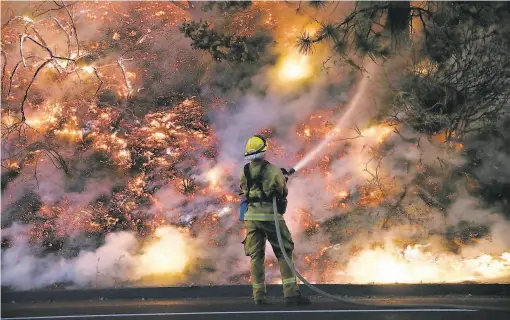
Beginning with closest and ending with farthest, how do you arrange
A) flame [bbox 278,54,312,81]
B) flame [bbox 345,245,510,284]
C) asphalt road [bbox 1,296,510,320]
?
asphalt road [bbox 1,296,510,320] → flame [bbox 345,245,510,284] → flame [bbox 278,54,312,81]

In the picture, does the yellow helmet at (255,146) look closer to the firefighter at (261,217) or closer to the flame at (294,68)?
the firefighter at (261,217)

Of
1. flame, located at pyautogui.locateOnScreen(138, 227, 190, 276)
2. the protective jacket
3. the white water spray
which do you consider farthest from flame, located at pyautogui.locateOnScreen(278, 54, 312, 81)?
the protective jacket

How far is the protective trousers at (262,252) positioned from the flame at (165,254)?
1.83 m

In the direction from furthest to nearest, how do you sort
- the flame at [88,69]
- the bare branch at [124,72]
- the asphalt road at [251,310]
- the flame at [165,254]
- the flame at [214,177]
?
1. the flame at [88,69]
2. the bare branch at [124,72]
3. the flame at [214,177]
4. the flame at [165,254]
5. the asphalt road at [251,310]

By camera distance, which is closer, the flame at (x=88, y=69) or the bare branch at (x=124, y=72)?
the bare branch at (x=124, y=72)

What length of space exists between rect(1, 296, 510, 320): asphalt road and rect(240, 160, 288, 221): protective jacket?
1051mm

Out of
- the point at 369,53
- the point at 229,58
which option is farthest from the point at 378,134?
the point at 229,58

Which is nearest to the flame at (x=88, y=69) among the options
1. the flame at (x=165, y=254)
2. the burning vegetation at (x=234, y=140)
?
the burning vegetation at (x=234, y=140)

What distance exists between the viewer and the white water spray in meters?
8.95

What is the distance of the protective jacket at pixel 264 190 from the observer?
648 centimetres

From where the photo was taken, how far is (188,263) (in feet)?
26.8

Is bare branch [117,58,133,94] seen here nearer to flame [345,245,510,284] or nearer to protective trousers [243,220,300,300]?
protective trousers [243,220,300,300]

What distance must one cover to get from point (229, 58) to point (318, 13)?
5.51 feet

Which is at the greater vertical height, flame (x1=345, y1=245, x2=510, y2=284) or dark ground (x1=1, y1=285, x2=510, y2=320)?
flame (x1=345, y1=245, x2=510, y2=284)
